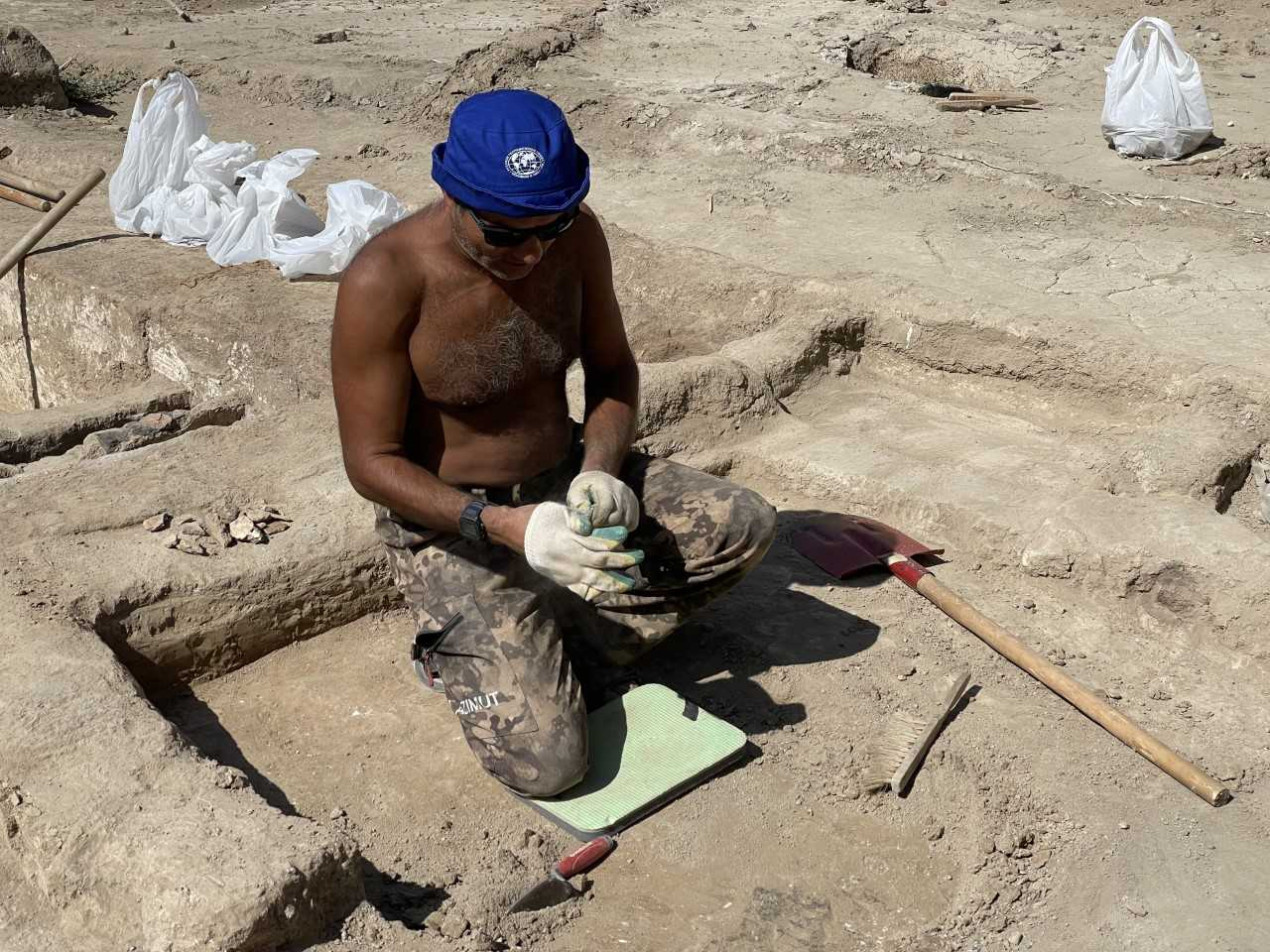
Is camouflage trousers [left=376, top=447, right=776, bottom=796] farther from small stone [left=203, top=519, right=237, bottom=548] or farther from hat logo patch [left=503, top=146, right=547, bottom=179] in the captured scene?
hat logo patch [left=503, top=146, right=547, bottom=179]

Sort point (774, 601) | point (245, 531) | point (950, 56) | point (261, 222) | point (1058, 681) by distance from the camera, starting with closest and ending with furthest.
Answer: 1. point (1058, 681)
2. point (245, 531)
3. point (774, 601)
4. point (261, 222)
5. point (950, 56)

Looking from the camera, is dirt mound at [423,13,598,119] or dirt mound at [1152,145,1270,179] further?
dirt mound at [423,13,598,119]

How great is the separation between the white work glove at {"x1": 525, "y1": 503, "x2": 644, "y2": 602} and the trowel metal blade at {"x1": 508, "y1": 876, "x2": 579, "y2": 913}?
1.92ft

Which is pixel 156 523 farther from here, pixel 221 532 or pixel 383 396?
pixel 383 396

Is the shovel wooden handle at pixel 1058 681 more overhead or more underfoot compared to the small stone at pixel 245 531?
more underfoot

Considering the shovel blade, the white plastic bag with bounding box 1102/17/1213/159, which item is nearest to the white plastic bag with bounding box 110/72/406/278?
the shovel blade

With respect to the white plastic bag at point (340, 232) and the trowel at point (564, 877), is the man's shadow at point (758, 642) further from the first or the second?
the white plastic bag at point (340, 232)

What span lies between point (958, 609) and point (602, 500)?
1.22 metres

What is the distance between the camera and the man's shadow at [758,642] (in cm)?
316

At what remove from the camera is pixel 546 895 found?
8.38 ft

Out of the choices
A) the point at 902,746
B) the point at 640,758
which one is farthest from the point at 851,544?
the point at 640,758

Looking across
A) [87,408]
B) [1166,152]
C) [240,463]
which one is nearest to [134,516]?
[240,463]

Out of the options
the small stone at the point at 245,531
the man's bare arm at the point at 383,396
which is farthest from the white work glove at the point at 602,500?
the small stone at the point at 245,531

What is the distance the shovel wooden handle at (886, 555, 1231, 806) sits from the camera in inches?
111
